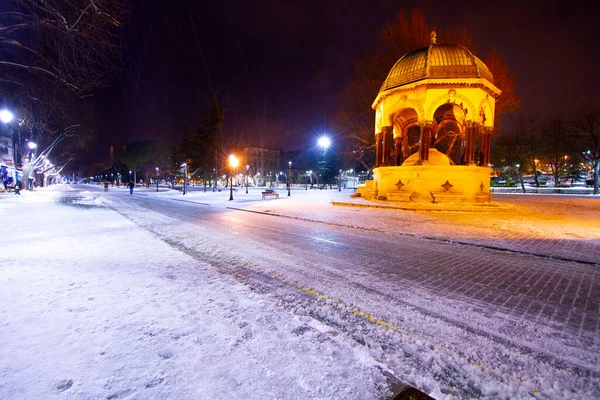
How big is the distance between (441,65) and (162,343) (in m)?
22.3

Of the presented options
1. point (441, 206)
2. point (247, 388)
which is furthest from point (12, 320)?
point (441, 206)

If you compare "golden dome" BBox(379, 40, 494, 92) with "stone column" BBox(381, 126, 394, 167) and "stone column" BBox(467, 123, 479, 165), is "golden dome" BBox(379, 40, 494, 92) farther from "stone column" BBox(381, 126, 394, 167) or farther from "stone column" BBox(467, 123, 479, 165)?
"stone column" BBox(467, 123, 479, 165)

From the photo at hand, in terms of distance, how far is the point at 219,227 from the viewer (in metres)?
10.2

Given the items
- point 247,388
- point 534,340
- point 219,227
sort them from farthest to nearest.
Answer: point 219,227 < point 534,340 < point 247,388

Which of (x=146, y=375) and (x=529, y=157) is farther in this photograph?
(x=529, y=157)

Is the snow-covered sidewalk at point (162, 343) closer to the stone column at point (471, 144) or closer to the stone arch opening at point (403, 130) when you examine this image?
the stone column at point (471, 144)

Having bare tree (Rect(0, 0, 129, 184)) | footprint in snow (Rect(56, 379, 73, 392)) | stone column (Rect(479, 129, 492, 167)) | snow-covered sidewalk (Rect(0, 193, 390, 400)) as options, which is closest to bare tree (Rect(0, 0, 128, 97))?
bare tree (Rect(0, 0, 129, 184))

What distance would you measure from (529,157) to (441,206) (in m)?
38.5

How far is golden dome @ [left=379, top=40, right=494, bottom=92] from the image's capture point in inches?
732

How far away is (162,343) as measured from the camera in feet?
9.10

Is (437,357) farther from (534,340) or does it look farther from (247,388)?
(247,388)

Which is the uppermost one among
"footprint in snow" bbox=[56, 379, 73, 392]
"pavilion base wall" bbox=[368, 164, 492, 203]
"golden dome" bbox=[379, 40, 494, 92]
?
"golden dome" bbox=[379, 40, 494, 92]

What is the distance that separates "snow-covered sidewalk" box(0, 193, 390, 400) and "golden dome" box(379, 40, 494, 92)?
20.2 meters

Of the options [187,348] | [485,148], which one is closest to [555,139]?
[485,148]
